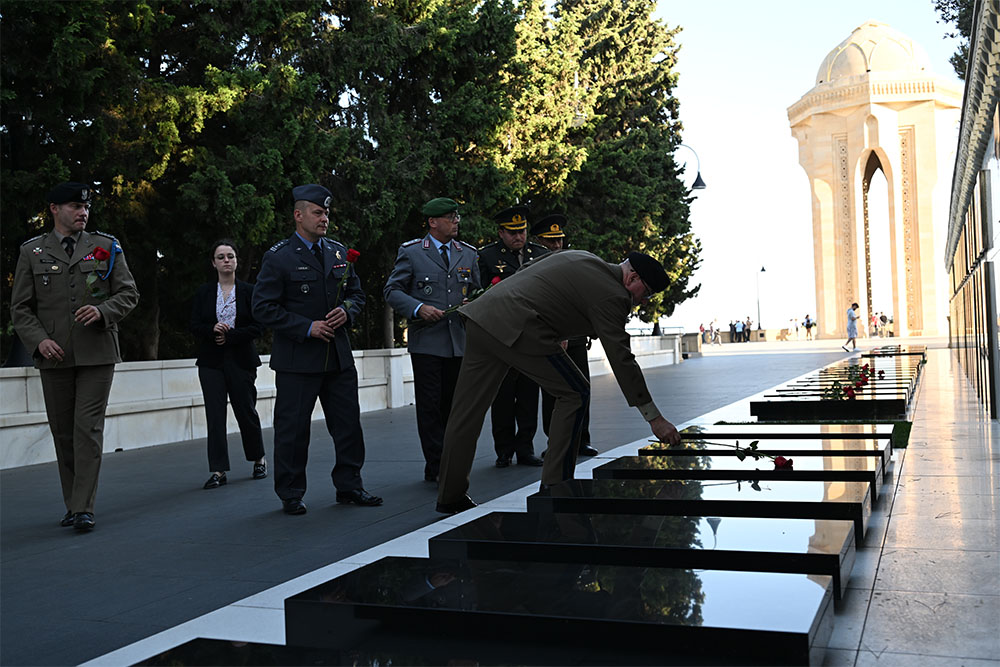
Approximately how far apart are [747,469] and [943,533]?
113cm

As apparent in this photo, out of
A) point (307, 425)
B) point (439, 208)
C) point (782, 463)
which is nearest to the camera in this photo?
point (782, 463)

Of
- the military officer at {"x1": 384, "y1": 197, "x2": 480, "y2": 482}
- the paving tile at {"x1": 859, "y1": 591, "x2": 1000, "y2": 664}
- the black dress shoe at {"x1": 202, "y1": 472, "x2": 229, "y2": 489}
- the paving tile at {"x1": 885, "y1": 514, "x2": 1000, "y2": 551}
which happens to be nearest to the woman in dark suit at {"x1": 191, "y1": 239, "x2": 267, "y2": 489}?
the black dress shoe at {"x1": 202, "y1": 472, "x2": 229, "y2": 489}

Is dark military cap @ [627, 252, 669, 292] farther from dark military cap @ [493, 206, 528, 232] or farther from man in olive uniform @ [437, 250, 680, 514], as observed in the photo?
dark military cap @ [493, 206, 528, 232]

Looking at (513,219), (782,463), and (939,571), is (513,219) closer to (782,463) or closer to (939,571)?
(782,463)

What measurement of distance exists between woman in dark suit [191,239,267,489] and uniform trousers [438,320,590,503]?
128 inches

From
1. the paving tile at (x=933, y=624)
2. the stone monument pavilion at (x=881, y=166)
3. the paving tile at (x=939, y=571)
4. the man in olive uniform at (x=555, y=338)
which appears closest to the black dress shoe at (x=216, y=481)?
the man in olive uniform at (x=555, y=338)

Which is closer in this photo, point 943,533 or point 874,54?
point 943,533

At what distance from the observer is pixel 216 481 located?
769cm

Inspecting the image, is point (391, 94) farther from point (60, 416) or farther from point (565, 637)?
point (565, 637)

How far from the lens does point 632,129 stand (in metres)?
32.0

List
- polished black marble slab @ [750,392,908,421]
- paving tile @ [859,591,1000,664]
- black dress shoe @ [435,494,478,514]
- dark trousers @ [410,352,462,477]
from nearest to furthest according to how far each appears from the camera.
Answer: paving tile @ [859,591,1000,664], black dress shoe @ [435,494,478,514], dark trousers @ [410,352,462,477], polished black marble slab @ [750,392,908,421]

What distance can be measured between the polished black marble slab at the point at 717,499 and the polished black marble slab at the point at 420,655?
1.72m

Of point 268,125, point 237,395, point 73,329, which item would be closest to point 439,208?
point 237,395

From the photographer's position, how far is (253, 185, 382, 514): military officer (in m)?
6.22
